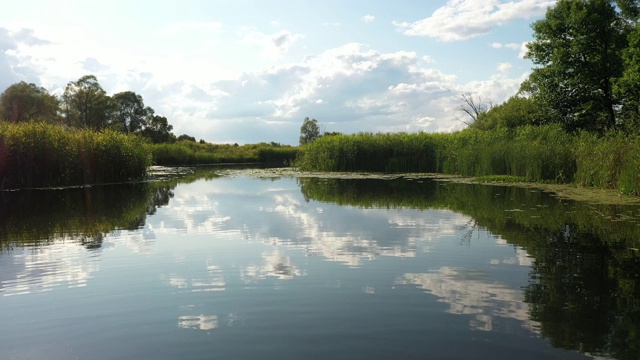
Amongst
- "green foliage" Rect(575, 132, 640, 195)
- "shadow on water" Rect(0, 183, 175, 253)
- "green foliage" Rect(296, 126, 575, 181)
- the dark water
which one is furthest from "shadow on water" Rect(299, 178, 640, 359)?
"shadow on water" Rect(0, 183, 175, 253)

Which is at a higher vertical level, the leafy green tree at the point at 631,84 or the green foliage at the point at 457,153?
the leafy green tree at the point at 631,84

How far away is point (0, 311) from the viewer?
18.5 feet

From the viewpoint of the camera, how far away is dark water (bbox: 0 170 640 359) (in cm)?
458

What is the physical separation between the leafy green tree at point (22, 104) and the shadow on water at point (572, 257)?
5972 cm

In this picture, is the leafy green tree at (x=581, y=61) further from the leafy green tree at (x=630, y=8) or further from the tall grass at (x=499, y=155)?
the tall grass at (x=499, y=155)

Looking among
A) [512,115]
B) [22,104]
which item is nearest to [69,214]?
[512,115]

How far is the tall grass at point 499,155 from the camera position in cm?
1819

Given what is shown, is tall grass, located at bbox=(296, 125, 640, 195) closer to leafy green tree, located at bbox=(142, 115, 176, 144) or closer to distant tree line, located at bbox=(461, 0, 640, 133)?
distant tree line, located at bbox=(461, 0, 640, 133)

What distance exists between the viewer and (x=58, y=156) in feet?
77.9

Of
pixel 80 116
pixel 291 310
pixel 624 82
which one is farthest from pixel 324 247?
pixel 80 116

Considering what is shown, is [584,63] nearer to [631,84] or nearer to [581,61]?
[581,61]

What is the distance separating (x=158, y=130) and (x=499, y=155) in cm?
6927

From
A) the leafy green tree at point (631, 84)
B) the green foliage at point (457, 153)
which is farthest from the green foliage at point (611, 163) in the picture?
the leafy green tree at point (631, 84)

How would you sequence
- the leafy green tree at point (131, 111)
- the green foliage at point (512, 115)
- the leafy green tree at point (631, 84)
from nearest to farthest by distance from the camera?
the leafy green tree at point (631, 84) < the green foliage at point (512, 115) < the leafy green tree at point (131, 111)
